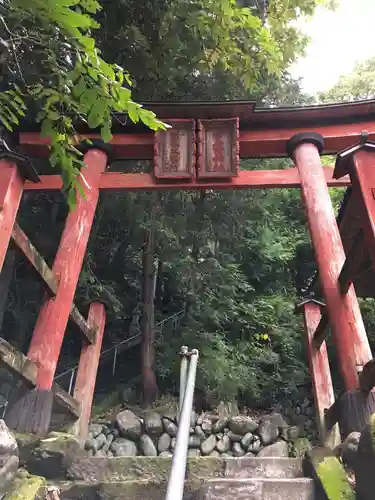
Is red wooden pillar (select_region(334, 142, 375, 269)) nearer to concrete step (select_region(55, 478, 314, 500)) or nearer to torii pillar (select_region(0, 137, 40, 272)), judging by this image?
concrete step (select_region(55, 478, 314, 500))

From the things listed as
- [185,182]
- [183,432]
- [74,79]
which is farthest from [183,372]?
Result: [185,182]

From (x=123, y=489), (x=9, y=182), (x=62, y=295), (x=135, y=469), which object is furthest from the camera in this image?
(x=62, y=295)

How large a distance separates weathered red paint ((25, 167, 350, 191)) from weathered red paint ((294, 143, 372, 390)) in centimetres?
22

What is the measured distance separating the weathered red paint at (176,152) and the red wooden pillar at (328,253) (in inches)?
46.7

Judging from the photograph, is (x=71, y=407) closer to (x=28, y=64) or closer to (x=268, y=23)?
(x=28, y=64)

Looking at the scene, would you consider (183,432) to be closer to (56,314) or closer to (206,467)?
(206,467)

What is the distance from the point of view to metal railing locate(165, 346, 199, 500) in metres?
1.30

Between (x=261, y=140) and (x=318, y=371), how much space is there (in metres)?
2.68

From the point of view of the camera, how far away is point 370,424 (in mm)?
1575

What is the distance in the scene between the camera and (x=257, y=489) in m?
2.73

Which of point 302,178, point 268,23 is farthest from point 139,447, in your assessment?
point 268,23

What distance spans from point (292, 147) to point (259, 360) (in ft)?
14.2

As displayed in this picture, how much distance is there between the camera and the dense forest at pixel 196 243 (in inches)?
212

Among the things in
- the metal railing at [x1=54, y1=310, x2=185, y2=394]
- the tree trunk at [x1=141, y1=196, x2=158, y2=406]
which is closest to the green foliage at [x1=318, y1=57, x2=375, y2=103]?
the metal railing at [x1=54, y1=310, x2=185, y2=394]
